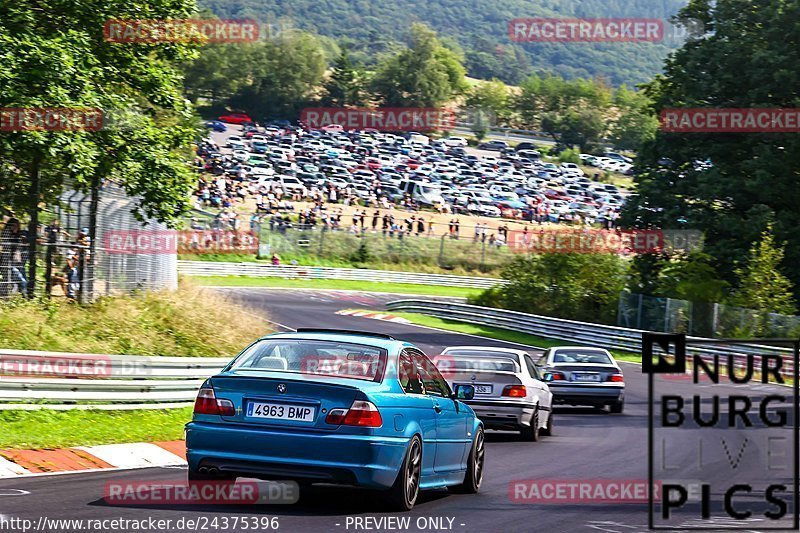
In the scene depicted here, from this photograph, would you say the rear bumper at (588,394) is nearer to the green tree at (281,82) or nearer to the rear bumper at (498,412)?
the rear bumper at (498,412)

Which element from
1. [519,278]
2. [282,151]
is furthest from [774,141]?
[282,151]

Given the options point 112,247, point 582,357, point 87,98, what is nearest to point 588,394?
point 582,357

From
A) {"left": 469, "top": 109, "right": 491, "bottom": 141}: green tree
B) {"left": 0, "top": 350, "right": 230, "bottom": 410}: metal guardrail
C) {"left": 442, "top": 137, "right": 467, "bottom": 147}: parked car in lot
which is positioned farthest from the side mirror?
{"left": 469, "top": 109, "right": 491, "bottom": 141}: green tree

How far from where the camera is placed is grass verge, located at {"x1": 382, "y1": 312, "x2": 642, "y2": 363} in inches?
1645

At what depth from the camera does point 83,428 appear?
615 inches

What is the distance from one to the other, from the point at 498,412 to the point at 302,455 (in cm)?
860

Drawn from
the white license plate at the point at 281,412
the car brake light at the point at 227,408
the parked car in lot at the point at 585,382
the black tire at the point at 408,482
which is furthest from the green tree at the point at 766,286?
the car brake light at the point at 227,408

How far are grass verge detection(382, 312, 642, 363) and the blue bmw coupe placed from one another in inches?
1213

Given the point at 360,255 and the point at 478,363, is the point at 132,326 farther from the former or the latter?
the point at 360,255

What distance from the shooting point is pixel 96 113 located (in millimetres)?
22578

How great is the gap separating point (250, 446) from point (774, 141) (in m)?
39.0

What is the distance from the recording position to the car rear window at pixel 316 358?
9836 mm

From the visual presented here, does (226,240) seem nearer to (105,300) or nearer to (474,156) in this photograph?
(105,300)

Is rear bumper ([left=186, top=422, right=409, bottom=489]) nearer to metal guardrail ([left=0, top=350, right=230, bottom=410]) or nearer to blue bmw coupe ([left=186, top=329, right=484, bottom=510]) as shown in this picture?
blue bmw coupe ([left=186, top=329, right=484, bottom=510])
